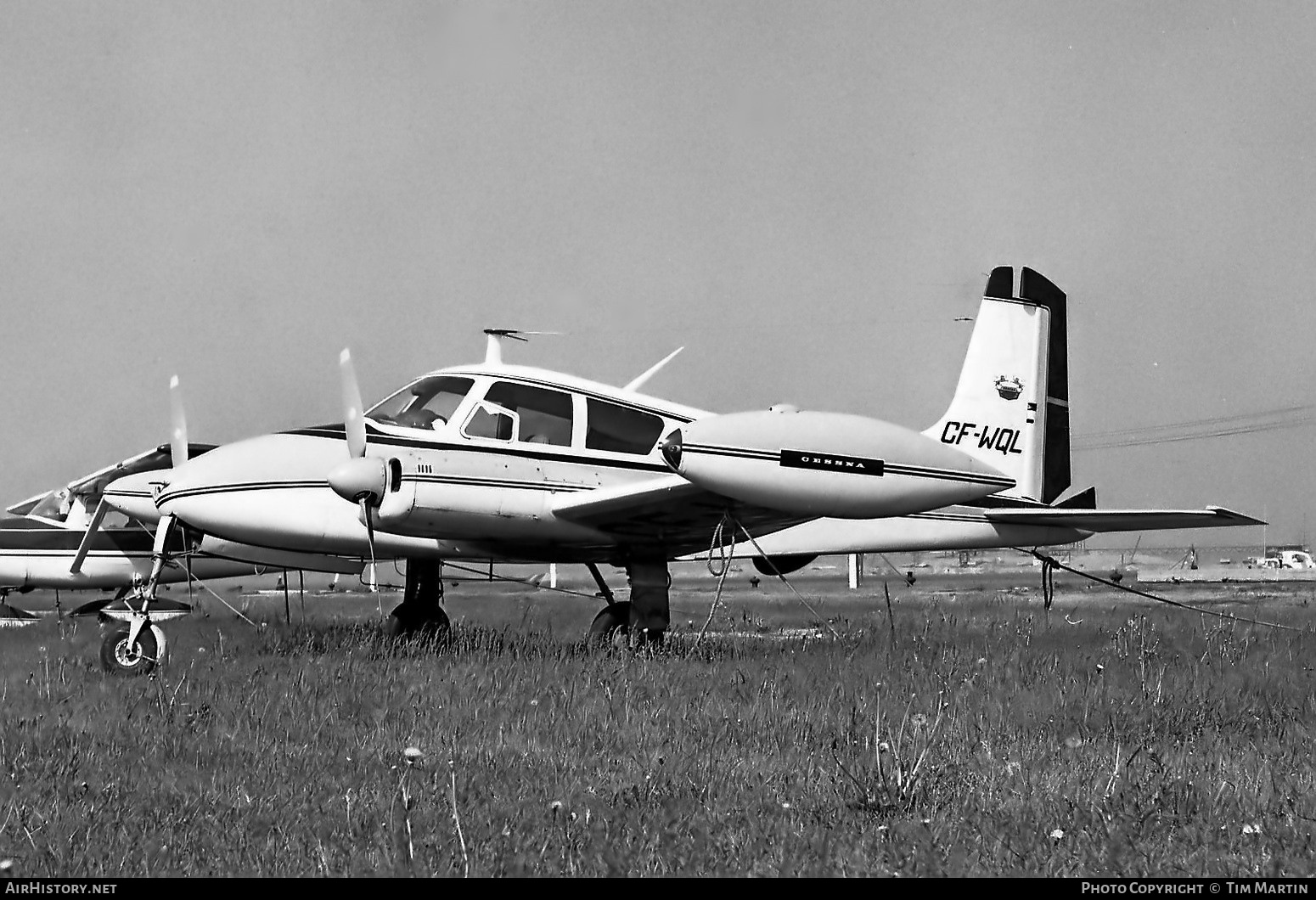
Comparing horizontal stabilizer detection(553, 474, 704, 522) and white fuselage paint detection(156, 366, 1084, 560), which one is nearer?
horizontal stabilizer detection(553, 474, 704, 522)

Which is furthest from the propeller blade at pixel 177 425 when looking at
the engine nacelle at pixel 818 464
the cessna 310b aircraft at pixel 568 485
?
the engine nacelle at pixel 818 464

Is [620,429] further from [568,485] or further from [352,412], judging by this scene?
[352,412]

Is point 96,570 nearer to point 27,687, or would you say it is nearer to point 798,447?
point 27,687

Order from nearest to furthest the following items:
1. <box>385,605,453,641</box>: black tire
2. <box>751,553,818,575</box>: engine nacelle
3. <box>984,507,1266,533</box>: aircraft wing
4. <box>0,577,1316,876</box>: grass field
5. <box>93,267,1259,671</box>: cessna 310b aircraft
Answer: <box>0,577,1316,876</box>: grass field → <box>93,267,1259,671</box>: cessna 310b aircraft → <box>984,507,1266,533</box>: aircraft wing → <box>385,605,453,641</box>: black tire → <box>751,553,818,575</box>: engine nacelle

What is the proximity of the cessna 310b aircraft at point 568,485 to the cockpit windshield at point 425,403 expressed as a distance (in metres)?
0.01

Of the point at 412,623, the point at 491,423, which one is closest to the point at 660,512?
the point at 491,423

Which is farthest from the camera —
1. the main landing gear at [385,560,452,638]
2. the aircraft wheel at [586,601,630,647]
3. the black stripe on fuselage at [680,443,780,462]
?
the main landing gear at [385,560,452,638]

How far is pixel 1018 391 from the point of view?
42.9ft

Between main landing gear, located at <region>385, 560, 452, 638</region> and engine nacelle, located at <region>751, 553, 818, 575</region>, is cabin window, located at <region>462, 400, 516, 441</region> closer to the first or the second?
main landing gear, located at <region>385, 560, 452, 638</region>

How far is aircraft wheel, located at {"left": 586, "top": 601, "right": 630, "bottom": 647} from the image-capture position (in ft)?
35.7

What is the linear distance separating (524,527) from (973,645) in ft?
13.2

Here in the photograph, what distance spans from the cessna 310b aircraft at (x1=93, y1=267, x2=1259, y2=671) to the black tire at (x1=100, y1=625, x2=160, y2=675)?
0.17 metres

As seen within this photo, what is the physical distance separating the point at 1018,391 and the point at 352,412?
24.2 ft

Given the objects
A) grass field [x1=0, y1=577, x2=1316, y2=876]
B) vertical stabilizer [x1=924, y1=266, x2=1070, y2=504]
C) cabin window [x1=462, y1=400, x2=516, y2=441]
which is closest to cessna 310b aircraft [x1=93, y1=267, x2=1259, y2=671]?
cabin window [x1=462, y1=400, x2=516, y2=441]
